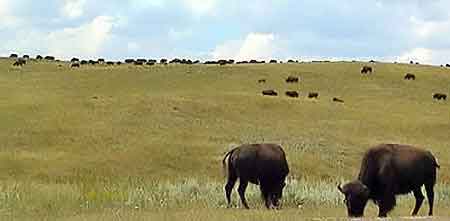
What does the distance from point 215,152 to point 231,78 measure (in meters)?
35.5

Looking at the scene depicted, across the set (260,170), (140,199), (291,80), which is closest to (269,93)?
(291,80)

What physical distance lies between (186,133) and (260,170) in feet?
94.7

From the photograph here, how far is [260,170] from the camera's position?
A: 83.6 ft

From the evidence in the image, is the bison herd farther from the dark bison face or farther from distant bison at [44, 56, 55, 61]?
distant bison at [44, 56, 55, 61]

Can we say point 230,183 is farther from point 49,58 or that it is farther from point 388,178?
point 49,58

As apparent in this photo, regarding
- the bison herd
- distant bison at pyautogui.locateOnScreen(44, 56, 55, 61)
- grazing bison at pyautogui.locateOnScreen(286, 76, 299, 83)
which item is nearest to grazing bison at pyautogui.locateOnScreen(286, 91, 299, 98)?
grazing bison at pyautogui.locateOnScreen(286, 76, 299, 83)

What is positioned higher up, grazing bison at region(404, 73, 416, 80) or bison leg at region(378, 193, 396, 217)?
grazing bison at region(404, 73, 416, 80)

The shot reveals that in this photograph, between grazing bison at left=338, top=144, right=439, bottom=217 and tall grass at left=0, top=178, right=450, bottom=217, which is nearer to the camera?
grazing bison at left=338, top=144, right=439, bottom=217

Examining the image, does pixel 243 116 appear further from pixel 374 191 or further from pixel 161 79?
pixel 374 191

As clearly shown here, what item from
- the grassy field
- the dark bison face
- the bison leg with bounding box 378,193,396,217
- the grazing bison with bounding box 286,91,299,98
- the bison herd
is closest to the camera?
the dark bison face

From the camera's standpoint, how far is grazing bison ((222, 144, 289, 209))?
25.4 metres

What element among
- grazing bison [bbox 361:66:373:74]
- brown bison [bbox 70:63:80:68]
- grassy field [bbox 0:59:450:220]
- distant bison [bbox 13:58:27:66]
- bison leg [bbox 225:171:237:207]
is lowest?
grassy field [bbox 0:59:450:220]

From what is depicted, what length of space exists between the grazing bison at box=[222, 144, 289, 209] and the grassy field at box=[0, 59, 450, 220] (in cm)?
71

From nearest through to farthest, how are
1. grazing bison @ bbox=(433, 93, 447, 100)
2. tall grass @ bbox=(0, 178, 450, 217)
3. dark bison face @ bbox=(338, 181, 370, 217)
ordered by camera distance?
dark bison face @ bbox=(338, 181, 370, 217) < tall grass @ bbox=(0, 178, 450, 217) < grazing bison @ bbox=(433, 93, 447, 100)
